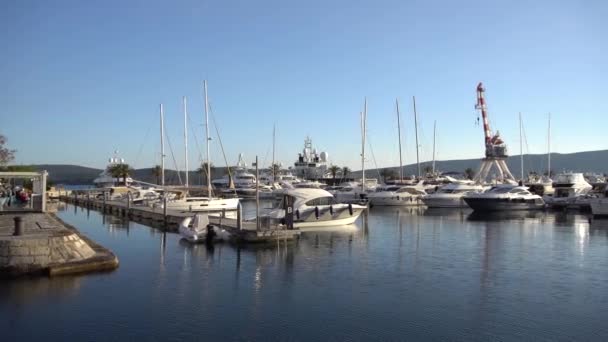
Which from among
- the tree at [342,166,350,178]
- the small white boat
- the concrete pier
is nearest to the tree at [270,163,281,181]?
the tree at [342,166,350,178]

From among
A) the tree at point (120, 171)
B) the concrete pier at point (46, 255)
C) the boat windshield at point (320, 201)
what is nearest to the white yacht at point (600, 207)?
the boat windshield at point (320, 201)

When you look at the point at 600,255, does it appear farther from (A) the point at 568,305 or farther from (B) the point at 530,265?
(A) the point at 568,305

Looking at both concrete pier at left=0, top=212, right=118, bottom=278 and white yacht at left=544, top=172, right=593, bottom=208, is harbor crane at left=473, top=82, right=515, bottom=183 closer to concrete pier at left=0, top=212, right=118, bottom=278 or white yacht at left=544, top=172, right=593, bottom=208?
white yacht at left=544, top=172, right=593, bottom=208

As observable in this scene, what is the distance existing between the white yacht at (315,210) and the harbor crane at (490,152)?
55.6m

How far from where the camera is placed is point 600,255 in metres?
26.9

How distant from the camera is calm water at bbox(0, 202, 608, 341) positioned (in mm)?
14000

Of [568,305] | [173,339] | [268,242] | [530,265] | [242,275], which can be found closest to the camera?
[173,339]

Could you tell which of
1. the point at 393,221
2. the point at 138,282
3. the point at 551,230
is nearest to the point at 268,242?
the point at 138,282

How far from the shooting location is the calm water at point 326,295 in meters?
14.0

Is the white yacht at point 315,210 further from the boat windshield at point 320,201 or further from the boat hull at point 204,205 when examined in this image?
the boat hull at point 204,205

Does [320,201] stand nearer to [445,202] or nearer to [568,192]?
[445,202]

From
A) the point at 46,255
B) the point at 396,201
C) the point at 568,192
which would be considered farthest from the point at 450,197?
the point at 46,255

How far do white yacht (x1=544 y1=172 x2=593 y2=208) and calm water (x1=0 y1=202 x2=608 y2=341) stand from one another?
110 ft

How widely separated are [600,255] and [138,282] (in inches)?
885
